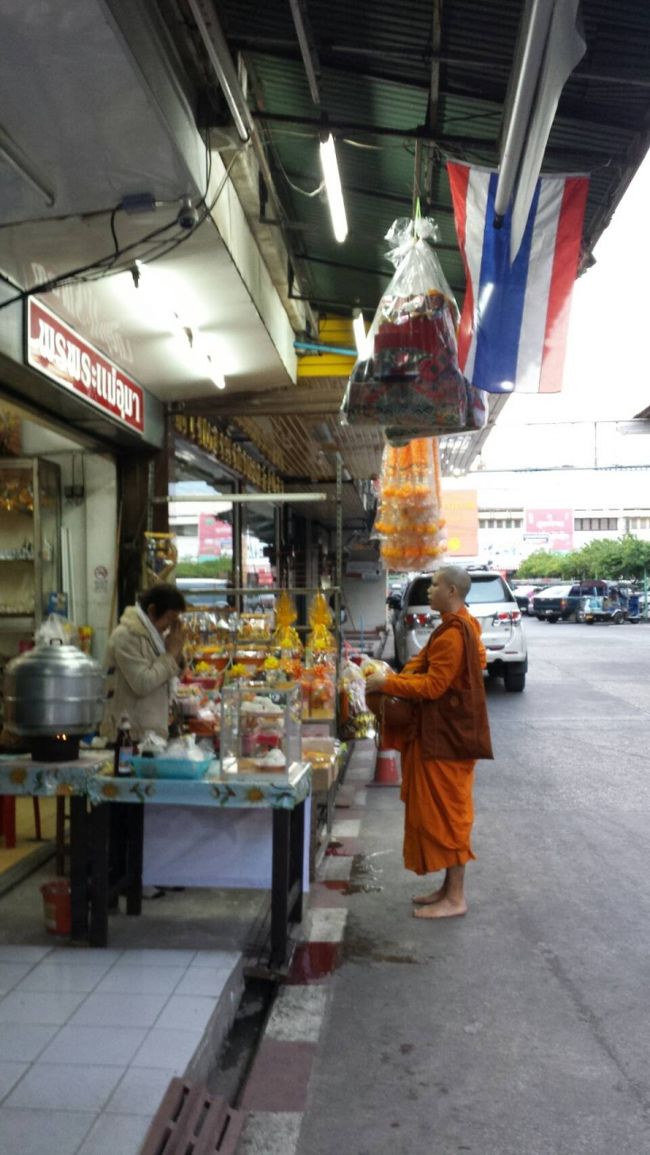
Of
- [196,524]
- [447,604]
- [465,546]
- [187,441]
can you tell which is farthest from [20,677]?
[465,546]

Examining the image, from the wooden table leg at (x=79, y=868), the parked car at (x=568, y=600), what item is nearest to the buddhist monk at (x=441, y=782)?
the wooden table leg at (x=79, y=868)

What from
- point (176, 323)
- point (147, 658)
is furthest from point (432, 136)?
point (147, 658)

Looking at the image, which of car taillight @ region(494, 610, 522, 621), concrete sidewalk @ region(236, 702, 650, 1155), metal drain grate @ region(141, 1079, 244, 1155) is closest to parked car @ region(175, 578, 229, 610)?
concrete sidewalk @ region(236, 702, 650, 1155)

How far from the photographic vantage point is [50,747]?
14.7 feet

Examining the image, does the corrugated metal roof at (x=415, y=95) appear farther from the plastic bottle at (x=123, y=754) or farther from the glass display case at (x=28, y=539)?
the plastic bottle at (x=123, y=754)

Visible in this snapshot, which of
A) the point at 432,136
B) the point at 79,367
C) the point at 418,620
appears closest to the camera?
the point at 432,136

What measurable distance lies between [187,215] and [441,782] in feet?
10.6

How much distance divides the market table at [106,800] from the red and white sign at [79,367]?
2.23 meters

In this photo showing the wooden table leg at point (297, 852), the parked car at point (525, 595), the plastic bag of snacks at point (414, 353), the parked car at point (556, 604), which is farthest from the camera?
the parked car at point (525, 595)

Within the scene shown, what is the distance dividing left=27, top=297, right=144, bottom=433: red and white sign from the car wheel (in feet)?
32.4

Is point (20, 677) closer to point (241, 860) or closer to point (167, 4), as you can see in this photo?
point (241, 860)

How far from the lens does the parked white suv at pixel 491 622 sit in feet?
49.3

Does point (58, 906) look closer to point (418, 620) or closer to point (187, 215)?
point (187, 215)

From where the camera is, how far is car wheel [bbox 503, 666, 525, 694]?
1568 centimetres
